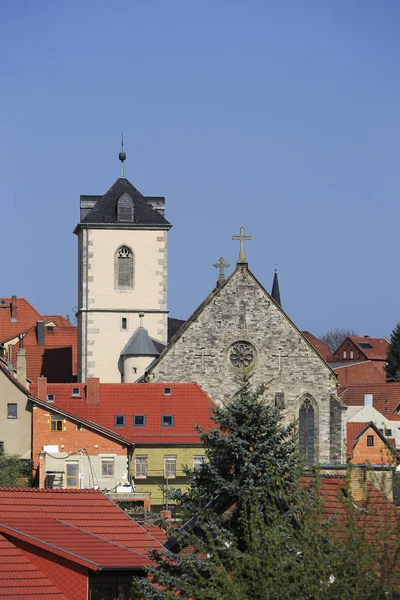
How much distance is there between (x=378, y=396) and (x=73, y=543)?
239ft

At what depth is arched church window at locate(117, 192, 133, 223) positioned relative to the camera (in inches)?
2862

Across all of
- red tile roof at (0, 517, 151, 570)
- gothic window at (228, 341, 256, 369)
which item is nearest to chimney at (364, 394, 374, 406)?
gothic window at (228, 341, 256, 369)

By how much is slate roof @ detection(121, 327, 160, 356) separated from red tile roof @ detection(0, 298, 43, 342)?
109 feet

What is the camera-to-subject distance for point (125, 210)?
72.8m

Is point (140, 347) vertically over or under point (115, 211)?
under

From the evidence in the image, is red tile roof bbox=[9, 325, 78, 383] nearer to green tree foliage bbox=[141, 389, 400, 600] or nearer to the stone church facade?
the stone church facade

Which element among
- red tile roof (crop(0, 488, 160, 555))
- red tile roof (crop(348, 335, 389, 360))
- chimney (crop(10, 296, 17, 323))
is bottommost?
red tile roof (crop(0, 488, 160, 555))

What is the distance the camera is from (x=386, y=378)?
129 m

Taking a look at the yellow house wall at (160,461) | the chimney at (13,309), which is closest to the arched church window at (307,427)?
the yellow house wall at (160,461)

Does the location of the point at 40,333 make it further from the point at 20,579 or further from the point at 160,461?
the point at 20,579

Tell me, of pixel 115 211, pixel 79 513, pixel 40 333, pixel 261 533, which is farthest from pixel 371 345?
pixel 261 533

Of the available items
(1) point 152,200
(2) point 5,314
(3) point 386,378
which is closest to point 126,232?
(1) point 152,200

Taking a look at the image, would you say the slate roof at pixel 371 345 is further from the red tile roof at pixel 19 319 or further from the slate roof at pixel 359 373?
the red tile roof at pixel 19 319

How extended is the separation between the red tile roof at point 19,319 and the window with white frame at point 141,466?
134 feet
